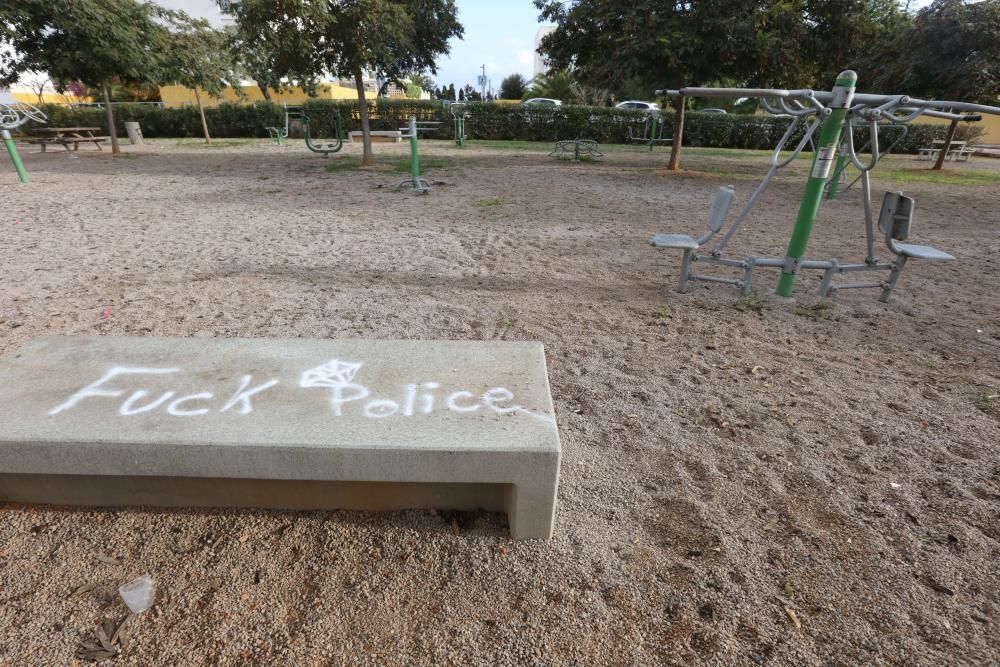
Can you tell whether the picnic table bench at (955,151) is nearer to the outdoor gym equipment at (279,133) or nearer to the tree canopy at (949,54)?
the tree canopy at (949,54)

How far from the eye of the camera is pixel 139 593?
1.60 metres

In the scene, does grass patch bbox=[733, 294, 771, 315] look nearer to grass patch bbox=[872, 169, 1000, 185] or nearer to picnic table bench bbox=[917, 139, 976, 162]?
grass patch bbox=[872, 169, 1000, 185]

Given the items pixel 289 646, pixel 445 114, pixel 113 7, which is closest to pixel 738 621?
pixel 289 646

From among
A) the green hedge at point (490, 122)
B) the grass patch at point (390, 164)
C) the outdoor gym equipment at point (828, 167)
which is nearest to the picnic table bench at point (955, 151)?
the green hedge at point (490, 122)

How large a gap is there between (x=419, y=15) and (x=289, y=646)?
13073 millimetres

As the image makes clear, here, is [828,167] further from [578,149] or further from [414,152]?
[578,149]

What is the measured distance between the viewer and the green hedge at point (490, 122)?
19734 millimetres

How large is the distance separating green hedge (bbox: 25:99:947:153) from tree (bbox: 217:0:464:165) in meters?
10.5

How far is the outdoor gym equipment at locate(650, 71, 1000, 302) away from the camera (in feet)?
11.0

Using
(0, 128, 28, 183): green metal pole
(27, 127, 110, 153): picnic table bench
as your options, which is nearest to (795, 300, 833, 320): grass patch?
(0, 128, 28, 183): green metal pole

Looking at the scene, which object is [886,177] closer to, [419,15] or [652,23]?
[652,23]

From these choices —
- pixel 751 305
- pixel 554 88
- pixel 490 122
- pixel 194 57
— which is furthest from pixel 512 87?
pixel 751 305

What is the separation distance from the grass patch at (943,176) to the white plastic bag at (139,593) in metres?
14.0

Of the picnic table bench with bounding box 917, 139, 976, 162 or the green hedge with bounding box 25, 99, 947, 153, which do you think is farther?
the green hedge with bounding box 25, 99, 947, 153
